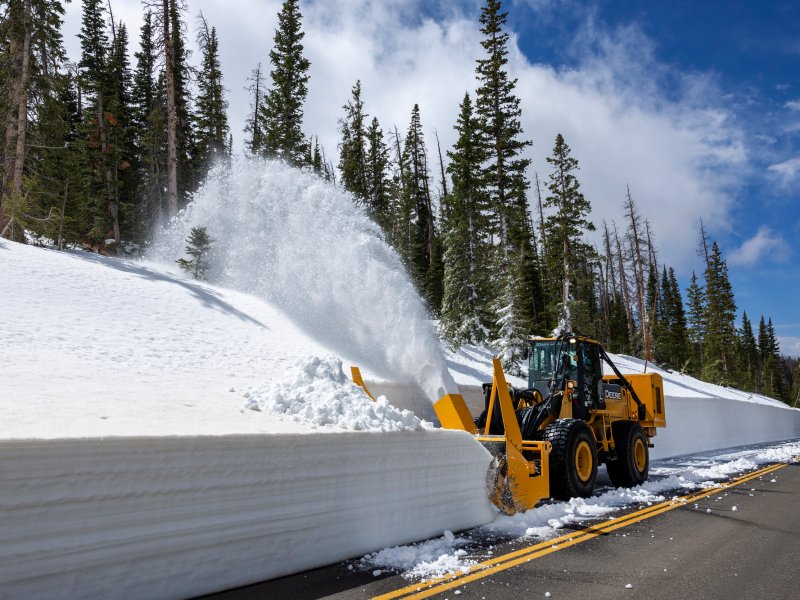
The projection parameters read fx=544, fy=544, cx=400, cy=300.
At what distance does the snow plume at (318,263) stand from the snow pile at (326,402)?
4.04 meters

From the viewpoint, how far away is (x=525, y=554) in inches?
230

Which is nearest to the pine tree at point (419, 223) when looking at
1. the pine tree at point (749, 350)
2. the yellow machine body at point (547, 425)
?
the yellow machine body at point (547, 425)

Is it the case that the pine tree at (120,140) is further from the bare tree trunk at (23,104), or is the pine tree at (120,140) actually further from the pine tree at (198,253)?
the pine tree at (198,253)

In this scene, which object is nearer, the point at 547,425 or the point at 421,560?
the point at 421,560

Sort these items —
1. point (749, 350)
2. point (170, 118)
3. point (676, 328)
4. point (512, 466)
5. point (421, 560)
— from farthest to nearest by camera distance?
point (749, 350) < point (676, 328) < point (170, 118) < point (512, 466) < point (421, 560)

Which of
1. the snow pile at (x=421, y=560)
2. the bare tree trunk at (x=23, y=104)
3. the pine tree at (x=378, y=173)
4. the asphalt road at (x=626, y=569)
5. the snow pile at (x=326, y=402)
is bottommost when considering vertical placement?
the asphalt road at (x=626, y=569)

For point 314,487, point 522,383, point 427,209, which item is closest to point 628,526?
point 314,487

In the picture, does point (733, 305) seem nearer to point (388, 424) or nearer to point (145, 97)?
point (145, 97)

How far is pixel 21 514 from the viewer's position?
11.7 feet

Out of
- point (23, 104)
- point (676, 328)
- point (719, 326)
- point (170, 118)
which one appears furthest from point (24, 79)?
point (676, 328)

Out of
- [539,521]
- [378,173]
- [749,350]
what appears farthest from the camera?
[749,350]

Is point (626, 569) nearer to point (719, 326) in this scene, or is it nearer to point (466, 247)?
point (466, 247)

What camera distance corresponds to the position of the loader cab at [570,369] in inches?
393

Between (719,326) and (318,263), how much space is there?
177ft
